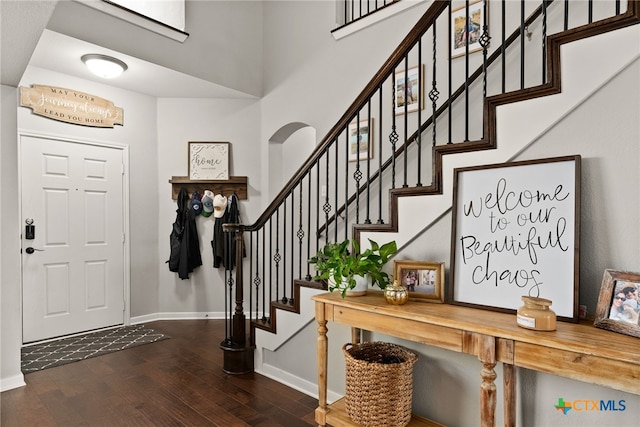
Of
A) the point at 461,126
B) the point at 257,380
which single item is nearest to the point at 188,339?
the point at 257,380

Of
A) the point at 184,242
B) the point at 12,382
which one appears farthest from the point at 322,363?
the point at 184,242

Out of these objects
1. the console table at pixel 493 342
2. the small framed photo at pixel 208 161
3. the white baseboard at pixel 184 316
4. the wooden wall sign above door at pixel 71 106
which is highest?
the wooden wall sign above door at pixel 71 106

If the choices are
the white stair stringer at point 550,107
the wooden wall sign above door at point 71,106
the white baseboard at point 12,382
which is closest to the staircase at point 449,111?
the white stair stringer at point 550,107

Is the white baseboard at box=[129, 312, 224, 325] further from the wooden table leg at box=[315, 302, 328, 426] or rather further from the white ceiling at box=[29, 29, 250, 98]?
the wooden table leg at box=[315, 302, 328, 426]

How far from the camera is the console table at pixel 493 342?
112 centimetres

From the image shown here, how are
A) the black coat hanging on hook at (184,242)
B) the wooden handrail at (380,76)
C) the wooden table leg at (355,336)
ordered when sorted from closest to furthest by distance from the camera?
the wooden handrail at (380,76) → the wooden table leg at (355,336) → the black coat hanging on hook at (184,242)

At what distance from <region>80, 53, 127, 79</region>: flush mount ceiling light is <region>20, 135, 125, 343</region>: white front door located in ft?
2.78

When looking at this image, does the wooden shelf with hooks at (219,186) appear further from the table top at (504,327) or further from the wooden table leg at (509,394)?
the wooden table leg at (509,394)

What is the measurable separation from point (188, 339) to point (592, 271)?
3.48m

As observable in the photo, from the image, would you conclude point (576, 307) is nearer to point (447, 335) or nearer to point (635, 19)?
point (447, 335)

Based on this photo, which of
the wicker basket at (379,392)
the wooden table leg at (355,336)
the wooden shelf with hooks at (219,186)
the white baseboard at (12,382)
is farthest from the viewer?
the wooden shelf with hooks at (219,186)

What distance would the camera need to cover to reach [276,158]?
183 inches

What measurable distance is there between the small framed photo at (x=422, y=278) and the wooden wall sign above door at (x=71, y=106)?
3.70 meters

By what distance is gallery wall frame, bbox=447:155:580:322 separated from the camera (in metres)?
1.40
